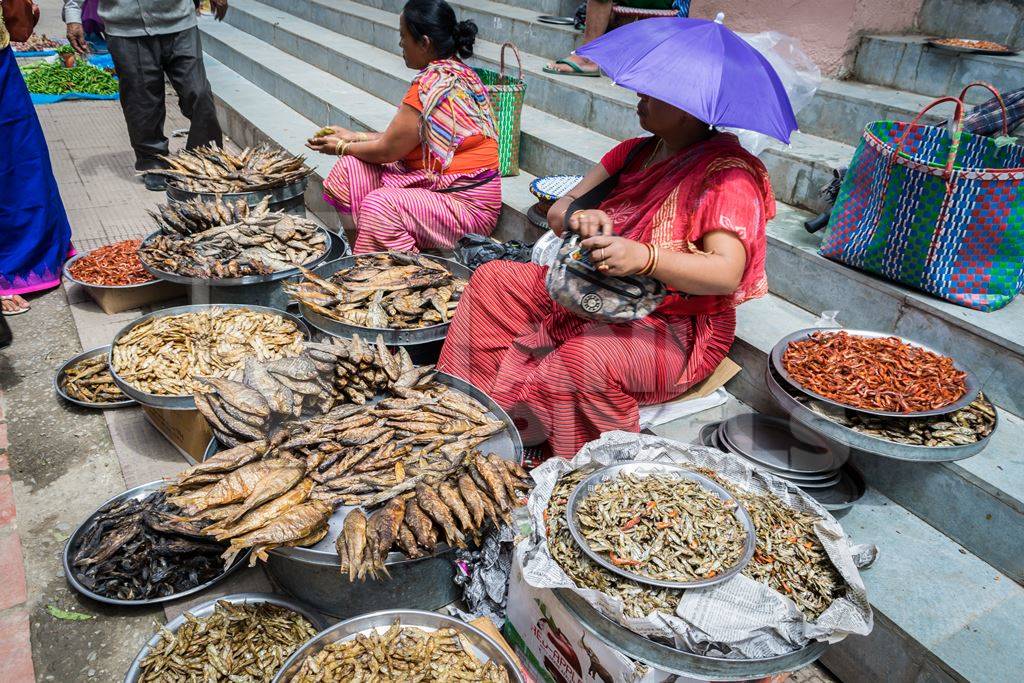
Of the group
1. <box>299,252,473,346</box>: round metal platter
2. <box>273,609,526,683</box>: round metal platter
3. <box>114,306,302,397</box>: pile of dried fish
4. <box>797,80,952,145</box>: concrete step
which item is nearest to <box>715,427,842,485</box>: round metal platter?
<box>273,609,526,683</box>: round metal platter

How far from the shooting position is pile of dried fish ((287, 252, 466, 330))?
12.2ft

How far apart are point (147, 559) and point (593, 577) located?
6.42 ft

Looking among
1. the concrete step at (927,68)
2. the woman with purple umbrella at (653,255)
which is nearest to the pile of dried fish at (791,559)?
the woman with purple umbrella at (653,255)

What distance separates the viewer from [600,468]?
2.50 m

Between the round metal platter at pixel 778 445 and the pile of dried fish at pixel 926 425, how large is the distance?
0.31 m

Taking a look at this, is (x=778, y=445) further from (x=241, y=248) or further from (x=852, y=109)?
(x=241, y=248)

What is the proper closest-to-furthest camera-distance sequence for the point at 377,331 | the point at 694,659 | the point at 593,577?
the point at 694,659 → the point at 593,577 → the point at 377,331

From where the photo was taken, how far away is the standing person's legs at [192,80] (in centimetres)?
640

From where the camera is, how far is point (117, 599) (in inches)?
106

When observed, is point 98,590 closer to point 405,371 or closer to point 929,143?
point 405,371

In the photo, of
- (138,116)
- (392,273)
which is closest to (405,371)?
(392,273)

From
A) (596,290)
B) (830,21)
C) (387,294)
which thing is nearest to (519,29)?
(830,21)

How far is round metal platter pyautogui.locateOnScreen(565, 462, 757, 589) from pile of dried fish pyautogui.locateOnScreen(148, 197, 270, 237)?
355 cm

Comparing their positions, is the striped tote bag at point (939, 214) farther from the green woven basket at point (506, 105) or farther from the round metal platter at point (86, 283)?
the round metal platter at point (86, 283)
